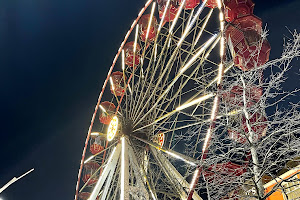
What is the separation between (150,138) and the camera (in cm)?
1046

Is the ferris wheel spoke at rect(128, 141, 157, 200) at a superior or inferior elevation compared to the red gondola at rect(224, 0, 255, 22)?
inferior

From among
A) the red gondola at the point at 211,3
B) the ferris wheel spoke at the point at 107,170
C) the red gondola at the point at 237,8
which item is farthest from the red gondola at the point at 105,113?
the red gondola at the point at 237,8

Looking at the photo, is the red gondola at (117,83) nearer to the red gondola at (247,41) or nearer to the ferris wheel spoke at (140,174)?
the ferris wheel spoke at (140,174)

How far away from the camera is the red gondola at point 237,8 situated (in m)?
8.58

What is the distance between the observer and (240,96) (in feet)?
21.4

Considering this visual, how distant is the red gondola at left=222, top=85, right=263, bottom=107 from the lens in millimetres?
6312

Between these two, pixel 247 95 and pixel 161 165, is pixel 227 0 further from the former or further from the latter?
pixel 161 165

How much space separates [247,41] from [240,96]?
2104mm

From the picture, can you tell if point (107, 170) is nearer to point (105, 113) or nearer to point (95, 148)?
point (105, 113)

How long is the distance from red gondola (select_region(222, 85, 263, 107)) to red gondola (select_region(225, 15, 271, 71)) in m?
0.92

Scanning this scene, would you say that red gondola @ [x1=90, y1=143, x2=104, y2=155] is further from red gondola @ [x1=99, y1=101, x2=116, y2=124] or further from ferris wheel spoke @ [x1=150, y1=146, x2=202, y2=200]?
ferris wheel spoke @ [x1=150, y1=146, x2=202, y2=200]

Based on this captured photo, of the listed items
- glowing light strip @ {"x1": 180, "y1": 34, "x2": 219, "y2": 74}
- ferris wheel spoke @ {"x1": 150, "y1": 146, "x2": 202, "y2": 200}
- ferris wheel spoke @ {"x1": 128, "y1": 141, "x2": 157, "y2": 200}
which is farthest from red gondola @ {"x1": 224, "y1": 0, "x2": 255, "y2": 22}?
ferris wheel spoke @ {"x1": 128, "y1": 141, "x2": 157, "y2": 200}

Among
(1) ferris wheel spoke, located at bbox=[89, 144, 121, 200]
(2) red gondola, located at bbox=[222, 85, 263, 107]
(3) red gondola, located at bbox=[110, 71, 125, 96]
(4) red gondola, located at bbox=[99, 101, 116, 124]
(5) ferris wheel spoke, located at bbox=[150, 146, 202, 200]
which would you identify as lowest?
(5) ferris wheel spoke, located at bbox=[150, 146, 202, 200]

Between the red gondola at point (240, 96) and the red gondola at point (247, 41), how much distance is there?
917 millimetres
